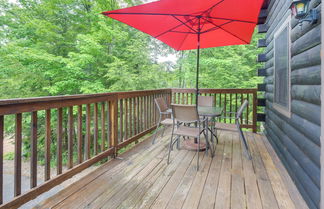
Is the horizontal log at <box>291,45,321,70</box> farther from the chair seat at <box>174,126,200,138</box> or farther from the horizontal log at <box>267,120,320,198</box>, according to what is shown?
the chair seat at <box>174,126,200,138</box>

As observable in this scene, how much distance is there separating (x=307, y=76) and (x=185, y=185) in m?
1.66

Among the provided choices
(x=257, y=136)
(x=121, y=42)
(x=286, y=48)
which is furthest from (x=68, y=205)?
(x=121, y=42)

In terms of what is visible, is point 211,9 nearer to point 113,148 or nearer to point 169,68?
point 113,148

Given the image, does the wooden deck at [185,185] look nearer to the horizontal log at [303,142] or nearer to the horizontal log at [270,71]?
the horizontal log at [303,142]

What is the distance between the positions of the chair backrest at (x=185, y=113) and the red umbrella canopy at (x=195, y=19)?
4.16 ft

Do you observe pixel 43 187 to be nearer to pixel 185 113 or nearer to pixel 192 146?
pixel 185 113

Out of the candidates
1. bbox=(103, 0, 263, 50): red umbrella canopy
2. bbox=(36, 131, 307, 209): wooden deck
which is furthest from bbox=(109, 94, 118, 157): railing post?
bbox=(103, 0, 263, 50): red umbrella canopy

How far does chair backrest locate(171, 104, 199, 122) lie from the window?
1.18 meters

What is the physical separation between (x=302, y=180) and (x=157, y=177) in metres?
1.52

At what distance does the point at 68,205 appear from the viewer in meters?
1.71

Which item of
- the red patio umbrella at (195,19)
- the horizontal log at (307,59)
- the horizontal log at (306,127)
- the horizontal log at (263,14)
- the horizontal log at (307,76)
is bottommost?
the horizontal log at (306,127)

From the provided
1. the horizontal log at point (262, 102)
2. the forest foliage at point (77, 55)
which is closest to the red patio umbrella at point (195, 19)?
the horizontal log at point (262, 102)

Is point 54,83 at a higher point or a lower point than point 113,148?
higher

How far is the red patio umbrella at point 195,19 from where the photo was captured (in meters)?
2.34
